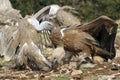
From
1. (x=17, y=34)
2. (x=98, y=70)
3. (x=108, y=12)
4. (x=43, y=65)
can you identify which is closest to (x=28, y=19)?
(x=17, y=34)

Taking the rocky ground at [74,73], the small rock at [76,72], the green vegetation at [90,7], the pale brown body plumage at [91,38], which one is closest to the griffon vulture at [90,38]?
the pale brown body plumage at [91,38]

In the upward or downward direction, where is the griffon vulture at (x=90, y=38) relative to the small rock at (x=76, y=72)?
upward

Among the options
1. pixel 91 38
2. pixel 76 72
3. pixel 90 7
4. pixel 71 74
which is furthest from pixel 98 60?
pixel 90 7

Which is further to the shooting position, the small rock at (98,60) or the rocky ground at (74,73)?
the small rock at (98,60)

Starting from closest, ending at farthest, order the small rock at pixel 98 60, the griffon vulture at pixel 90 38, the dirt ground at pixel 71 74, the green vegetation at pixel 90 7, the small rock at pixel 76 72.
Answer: the dirt ground at pixel 71 74 < the small rock at pixel 76 72 < the griffon vulture at pixel 90 38 < the small rock at pixel 98 60 < the green vegetation at pixel 90 7

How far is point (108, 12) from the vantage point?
82.2 feet

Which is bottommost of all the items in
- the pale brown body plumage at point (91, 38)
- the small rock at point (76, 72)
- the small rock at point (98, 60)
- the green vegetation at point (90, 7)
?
the small rock at point (76, 72)

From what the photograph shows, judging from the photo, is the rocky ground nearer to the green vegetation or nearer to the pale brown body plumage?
the pale brown body plumage

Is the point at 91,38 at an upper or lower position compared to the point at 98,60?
upper

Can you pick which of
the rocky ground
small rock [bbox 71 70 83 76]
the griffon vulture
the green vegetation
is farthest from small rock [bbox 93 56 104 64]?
the green vegetation

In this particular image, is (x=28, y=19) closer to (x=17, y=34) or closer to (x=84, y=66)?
(x=17, y=34)

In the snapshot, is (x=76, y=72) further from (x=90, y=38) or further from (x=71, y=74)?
(x=90, y=38)

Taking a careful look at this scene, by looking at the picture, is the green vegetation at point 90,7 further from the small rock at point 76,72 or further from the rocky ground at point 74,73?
the small rock at point 76,72

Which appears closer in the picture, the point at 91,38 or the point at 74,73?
the point at 74,73
